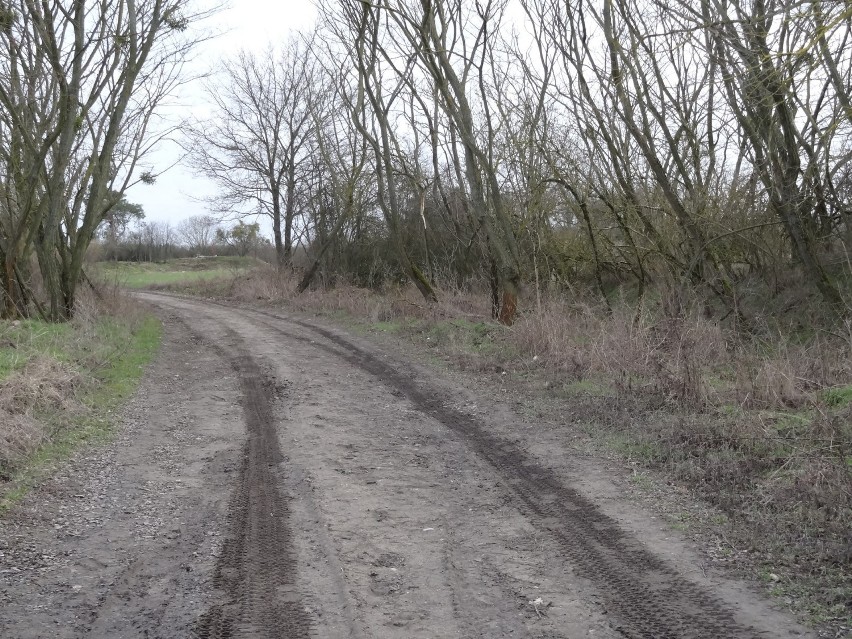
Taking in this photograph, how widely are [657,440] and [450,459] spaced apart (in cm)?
206

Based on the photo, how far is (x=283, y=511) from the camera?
18.4ft

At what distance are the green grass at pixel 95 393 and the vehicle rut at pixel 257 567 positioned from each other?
180cm

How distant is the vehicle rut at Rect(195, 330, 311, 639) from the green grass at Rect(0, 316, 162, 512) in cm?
180

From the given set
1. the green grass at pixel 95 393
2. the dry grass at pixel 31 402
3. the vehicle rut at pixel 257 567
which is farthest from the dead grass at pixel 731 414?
the dry grass at pixel 31 402

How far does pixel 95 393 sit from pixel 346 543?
20.7 feet

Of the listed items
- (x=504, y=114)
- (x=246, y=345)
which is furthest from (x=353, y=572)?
(x=504, y=114)

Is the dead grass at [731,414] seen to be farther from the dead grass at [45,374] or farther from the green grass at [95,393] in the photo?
the dead grass at [45,374]

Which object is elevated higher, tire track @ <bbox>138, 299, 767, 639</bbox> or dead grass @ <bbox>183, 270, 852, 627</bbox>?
dead grass @ <bbox>183, 270, 852, 627</bbox>

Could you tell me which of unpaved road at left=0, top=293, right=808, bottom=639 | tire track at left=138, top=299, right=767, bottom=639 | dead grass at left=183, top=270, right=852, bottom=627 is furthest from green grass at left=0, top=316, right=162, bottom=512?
dead grass at left=183, top=270, right=852, bottom=627

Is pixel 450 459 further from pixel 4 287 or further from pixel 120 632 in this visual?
pixel 4 287

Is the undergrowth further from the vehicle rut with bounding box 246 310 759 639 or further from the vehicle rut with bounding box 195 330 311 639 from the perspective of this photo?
the vehicle rut with bounding box 246 310 759 639

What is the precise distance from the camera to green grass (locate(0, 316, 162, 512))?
21.4ft

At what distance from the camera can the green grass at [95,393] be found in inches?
257

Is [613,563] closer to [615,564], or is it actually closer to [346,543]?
[615,564]
